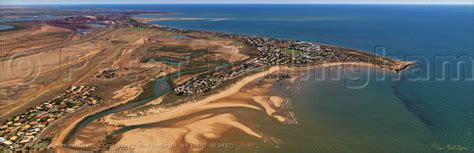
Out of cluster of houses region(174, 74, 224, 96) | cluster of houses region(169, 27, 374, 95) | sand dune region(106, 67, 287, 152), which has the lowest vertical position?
sand dune region(106, 67, 287, 152)

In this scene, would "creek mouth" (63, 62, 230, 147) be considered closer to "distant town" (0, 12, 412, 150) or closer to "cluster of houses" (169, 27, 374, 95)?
"distant town" (0, 12, 412, 150)

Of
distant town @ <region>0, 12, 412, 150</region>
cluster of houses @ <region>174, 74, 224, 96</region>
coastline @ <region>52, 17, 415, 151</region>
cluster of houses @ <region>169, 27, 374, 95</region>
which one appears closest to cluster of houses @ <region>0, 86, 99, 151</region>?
distant town @ <region>0, 12, 412, 150</region>

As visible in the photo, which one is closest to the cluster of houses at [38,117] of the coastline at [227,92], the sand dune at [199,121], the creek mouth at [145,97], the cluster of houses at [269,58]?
the coastline at [227,92]

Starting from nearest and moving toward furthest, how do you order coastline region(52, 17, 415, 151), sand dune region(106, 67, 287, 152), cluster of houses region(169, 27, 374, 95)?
sand dune region(106, 67, 287, 152) → coastline region(52, 17, 415, 151) → cluster of houses region(169, 27, 374, 95)

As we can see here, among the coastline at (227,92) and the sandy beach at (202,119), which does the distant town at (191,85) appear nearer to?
the coastline at (227,92)

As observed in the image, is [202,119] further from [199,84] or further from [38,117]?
[38,117]

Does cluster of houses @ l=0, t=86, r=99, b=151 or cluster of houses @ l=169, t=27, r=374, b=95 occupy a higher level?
cluster of houses @ l=169, t=27, r=374, b=95

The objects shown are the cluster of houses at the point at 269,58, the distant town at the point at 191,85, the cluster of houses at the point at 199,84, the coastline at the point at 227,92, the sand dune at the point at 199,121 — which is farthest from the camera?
the cluster of houses at the point at 269,58

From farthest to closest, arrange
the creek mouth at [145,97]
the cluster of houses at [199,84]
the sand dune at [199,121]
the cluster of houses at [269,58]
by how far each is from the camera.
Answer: the cluster of houses at [269,58] < the cluster of houses at [199,84] < the creek mouth at [145,97] < the sand dune at [199,121]

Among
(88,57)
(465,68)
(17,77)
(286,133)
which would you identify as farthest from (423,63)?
(17,77)
